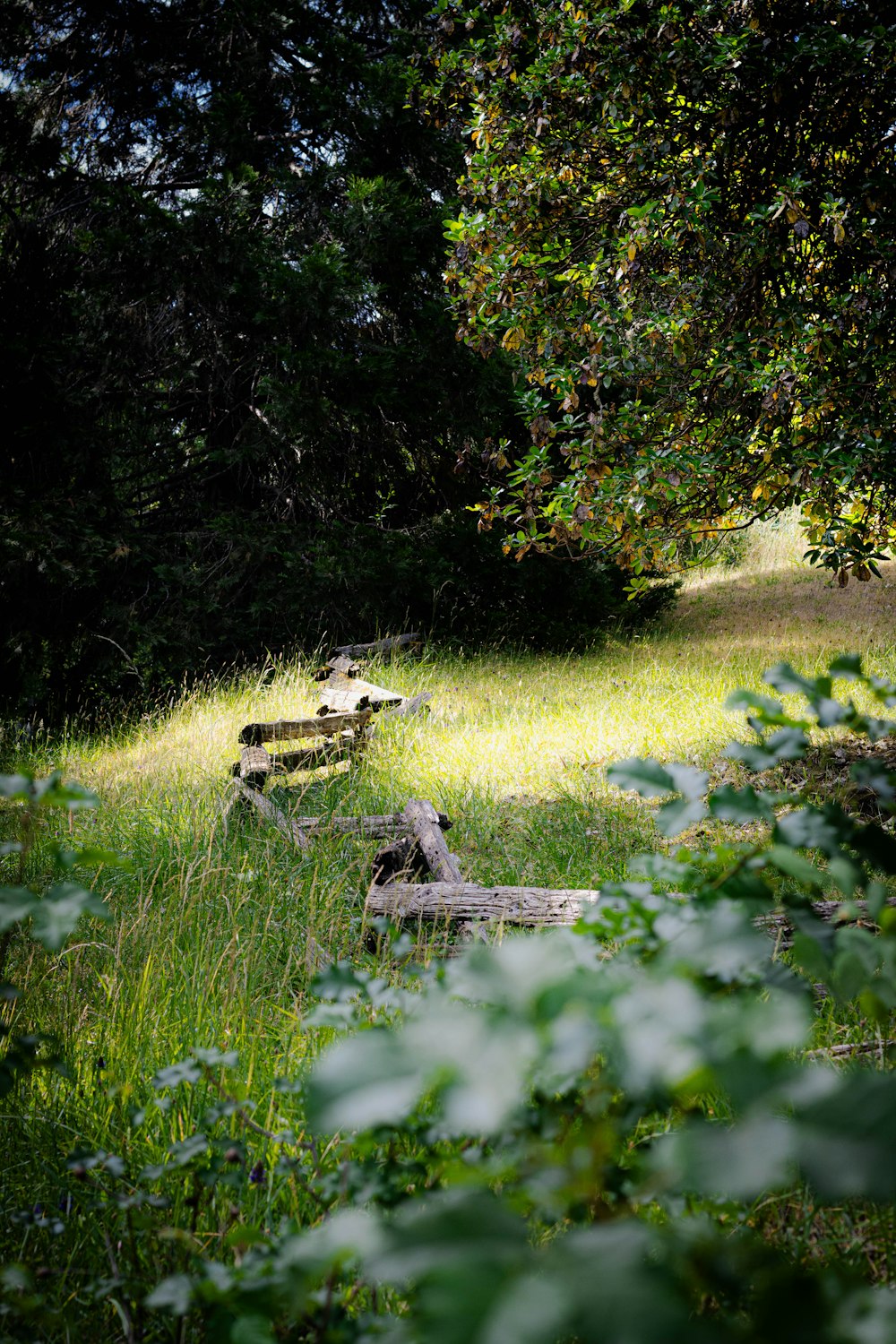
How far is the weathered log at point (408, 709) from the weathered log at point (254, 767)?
1414 mm

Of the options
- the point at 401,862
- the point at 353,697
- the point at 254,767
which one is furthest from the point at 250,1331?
the point at 353,697

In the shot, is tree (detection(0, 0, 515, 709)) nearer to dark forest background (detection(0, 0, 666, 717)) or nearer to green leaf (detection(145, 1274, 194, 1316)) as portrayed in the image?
dark forest background (detection(0, 0, 666, 717))

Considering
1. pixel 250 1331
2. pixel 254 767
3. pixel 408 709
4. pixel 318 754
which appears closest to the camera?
pixel 250 1331

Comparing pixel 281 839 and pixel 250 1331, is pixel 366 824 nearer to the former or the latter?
pixel 281 839

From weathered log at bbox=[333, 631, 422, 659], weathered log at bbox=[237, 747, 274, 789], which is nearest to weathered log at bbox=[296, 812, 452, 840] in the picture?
weathered log at bbox=[237, 747, 274, 789]

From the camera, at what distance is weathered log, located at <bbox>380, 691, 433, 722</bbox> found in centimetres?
707

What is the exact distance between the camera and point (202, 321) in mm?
10125

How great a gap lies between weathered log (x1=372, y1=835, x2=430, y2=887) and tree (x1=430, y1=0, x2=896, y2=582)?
6.91 ft

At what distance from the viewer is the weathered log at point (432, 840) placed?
12.5 feet

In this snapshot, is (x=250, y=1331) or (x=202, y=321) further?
(x=202, y=321)

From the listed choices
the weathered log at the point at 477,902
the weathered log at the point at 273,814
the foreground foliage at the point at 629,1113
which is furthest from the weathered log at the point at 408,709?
the foreground foliage at the point at 629,1113

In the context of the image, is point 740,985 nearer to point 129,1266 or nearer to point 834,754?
point 129,1266

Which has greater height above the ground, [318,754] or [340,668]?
[340,668]

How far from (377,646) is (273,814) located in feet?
17.3
